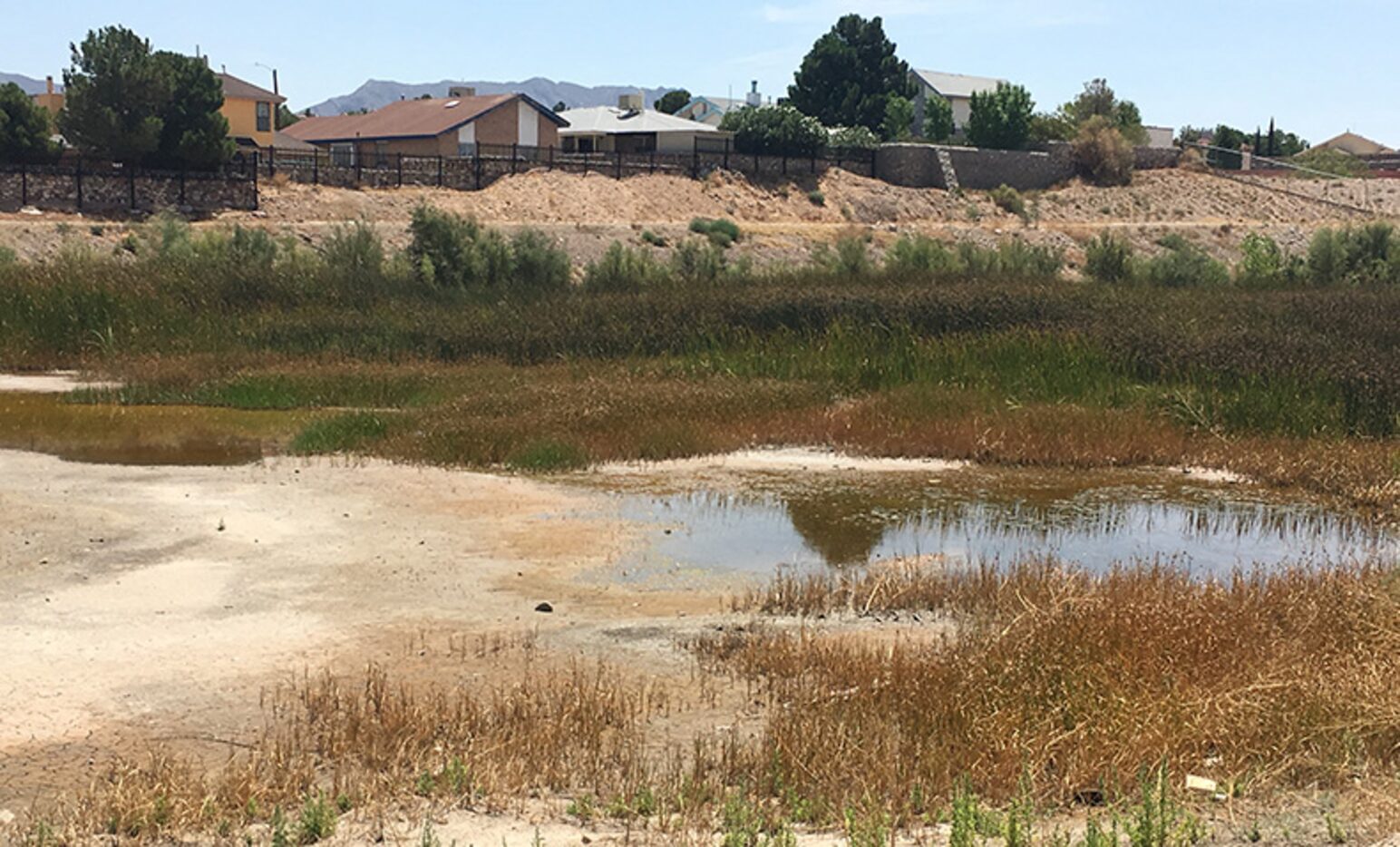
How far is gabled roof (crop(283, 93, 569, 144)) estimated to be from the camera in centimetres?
7906

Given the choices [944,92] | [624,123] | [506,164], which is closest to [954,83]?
[944,92]

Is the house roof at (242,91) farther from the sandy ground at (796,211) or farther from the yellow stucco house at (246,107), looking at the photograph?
the sandy ground at (796,211)

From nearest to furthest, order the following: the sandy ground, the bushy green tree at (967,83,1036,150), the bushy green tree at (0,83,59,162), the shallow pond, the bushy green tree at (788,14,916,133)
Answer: the shallow pond, the bushy green tree at (0,83,59,162), the sandy ground, the bushy green tree at (967,83,1036,150), the bushy green tree at (788,14,916,133)

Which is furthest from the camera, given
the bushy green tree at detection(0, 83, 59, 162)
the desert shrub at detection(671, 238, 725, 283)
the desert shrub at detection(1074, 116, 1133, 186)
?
the desert shrub at detection(1074, 116, 1133, 186)

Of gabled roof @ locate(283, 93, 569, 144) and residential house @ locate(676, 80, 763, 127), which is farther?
residential house @ locate(676, 80, 763, 127)

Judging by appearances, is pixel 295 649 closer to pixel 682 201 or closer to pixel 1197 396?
pixel 1197 396

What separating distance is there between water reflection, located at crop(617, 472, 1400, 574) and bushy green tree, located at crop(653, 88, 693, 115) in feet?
354

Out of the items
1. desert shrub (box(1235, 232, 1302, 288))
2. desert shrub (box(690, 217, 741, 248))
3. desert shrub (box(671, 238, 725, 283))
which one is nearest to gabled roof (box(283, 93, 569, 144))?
desert shrub (box(690, 217, 741, 248))

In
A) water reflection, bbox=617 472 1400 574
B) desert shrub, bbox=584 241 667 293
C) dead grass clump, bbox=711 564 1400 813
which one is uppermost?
desert shrub, bbox=584 241 667 293

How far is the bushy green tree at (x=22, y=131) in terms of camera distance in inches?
2069

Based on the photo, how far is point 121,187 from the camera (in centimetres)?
5284

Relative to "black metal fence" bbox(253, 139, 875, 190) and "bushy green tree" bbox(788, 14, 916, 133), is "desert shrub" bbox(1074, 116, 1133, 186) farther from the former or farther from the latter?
"bushy green tree" bbox(788, 14, 916, 133)

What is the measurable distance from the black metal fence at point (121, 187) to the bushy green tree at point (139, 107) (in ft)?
2.31

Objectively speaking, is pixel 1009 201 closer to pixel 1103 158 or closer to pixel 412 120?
pixel 1103 158
